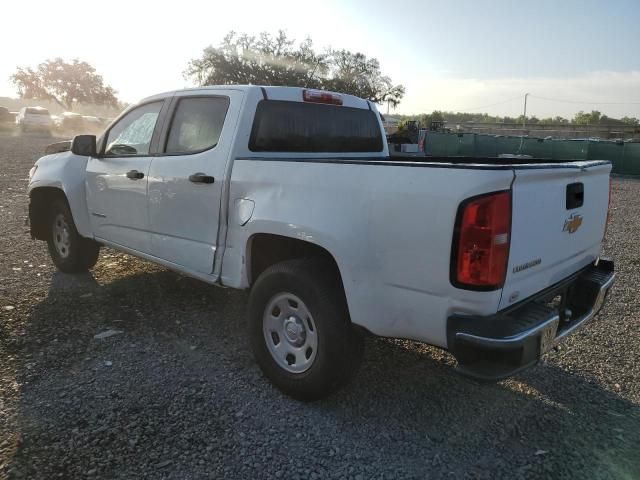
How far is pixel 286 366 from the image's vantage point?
3.22 meters

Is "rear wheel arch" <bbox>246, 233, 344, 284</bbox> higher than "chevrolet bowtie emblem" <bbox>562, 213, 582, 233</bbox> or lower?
lower

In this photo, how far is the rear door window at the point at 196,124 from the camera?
12.5 ft

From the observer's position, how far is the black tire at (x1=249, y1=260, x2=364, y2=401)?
2.87m

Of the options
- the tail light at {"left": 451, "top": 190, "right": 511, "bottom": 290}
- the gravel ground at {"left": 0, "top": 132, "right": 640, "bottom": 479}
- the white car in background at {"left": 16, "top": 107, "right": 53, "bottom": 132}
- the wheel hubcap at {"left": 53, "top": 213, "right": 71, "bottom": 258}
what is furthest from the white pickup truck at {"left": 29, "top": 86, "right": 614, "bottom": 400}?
the white car in background at {"left": 16, "top": 107, "right": 53, "bottom": 132}

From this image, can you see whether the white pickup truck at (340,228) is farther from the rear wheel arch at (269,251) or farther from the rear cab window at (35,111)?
the rear cab window at (35,111)

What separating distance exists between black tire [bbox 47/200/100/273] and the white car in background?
37.5 meters

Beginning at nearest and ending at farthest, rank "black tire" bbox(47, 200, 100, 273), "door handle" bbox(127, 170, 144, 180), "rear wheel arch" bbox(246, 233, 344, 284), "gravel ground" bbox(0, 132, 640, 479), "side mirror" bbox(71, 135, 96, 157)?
"gravel ground" bbox(0, 132, 640, 479), "rear wheel arch" bbox(246, 233, 344, 284), "door handle" bbox(127, 170, 144, 180), "side mirror" bbox(71, 135, 96, 157), "black tire" bbox(47, 200, 100, 273)

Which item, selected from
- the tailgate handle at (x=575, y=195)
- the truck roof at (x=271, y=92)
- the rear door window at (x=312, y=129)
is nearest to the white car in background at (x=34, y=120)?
the truck roof at (x=271, y=92)

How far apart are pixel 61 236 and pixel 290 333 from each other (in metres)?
3.65

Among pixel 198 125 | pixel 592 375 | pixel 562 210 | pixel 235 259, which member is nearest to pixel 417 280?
pixel 562 210

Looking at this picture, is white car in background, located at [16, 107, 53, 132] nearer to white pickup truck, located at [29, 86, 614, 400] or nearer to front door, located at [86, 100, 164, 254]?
front door, located at [86, 100, 164, 254]

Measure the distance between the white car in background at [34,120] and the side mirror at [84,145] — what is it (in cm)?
3845

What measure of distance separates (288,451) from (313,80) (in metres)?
48.9

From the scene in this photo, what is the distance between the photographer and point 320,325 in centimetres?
288
